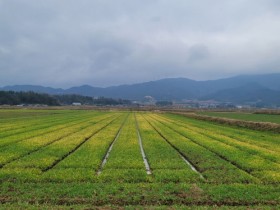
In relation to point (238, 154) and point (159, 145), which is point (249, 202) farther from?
point (159, 145)

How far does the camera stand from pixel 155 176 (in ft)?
49.5

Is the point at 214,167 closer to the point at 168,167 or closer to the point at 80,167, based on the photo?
the point at 168,167

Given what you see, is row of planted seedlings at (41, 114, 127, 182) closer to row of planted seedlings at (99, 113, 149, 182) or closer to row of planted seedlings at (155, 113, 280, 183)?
row of planted seedlings at (99, 113, 149, 182)

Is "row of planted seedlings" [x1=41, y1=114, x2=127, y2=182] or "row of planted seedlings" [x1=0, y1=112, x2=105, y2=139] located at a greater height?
"row of planted seedlings" [x1=0, y1=112, x2=105, y2=139]

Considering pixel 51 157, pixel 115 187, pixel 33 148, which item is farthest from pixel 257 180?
pixel 33 148

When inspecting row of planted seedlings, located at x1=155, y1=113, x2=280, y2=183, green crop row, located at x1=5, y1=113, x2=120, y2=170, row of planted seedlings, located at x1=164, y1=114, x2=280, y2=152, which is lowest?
row of planted seedlings, located at x1=164, y1=114, x2=280, y2=152

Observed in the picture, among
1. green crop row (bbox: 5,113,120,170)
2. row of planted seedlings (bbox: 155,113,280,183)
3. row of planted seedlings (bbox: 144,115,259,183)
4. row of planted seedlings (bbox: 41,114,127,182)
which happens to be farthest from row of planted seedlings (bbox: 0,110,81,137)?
row of planted seedlings (bbox: 155,113,280,183)

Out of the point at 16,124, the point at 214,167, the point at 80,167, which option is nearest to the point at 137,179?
the point at 80,167

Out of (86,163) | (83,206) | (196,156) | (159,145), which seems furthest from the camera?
(159,145)

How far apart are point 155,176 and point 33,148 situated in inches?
445

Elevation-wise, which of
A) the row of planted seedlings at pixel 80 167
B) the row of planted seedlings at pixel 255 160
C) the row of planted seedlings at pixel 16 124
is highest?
the row of planted seedlings at pixel 16 124

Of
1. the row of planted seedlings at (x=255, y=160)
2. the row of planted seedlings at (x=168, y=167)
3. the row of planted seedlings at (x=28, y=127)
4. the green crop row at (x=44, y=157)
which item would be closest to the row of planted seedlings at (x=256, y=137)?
the row of planted seedlings at (x=255, y=160)

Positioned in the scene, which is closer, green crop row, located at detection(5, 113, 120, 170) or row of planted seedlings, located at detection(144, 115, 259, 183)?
row of planted seedlings, located at detection(144, 115, 259, 183)

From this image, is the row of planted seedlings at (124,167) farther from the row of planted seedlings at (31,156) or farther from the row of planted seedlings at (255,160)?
the row of planted seedlings at (255,160)
